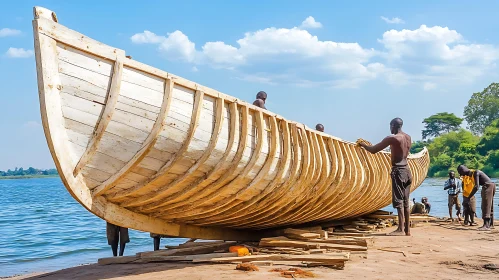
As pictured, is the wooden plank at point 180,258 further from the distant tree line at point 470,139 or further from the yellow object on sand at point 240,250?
the distant tree line at point 470,139

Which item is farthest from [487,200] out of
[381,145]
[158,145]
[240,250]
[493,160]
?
[493,160]

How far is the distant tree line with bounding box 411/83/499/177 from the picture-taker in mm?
49344

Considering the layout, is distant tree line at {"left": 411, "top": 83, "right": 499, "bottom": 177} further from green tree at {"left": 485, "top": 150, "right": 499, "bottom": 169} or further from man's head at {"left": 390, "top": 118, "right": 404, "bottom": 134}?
man's head at {"left": 390, "top": 118, "right": 404, "bottom": 134}

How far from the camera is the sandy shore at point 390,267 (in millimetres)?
5438

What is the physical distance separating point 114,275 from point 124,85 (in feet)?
7.96

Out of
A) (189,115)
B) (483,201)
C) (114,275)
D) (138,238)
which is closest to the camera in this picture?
(189,115)

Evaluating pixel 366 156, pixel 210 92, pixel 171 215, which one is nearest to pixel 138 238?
pixel 366 156

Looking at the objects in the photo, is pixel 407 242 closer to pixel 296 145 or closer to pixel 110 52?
pixel 296 145

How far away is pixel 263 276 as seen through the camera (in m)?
5.25

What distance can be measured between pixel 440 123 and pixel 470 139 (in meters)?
21.4

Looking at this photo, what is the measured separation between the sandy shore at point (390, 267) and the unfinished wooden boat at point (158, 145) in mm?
599

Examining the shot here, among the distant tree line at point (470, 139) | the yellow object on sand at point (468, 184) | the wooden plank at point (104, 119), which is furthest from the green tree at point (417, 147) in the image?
the wooden plank at point (104, 119)

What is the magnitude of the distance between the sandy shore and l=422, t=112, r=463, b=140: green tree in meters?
75.0

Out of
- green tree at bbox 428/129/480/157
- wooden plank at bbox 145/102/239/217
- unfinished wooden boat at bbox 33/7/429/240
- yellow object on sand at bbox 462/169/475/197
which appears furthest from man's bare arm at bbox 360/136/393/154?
green tree at bbox 428/129/480/157
